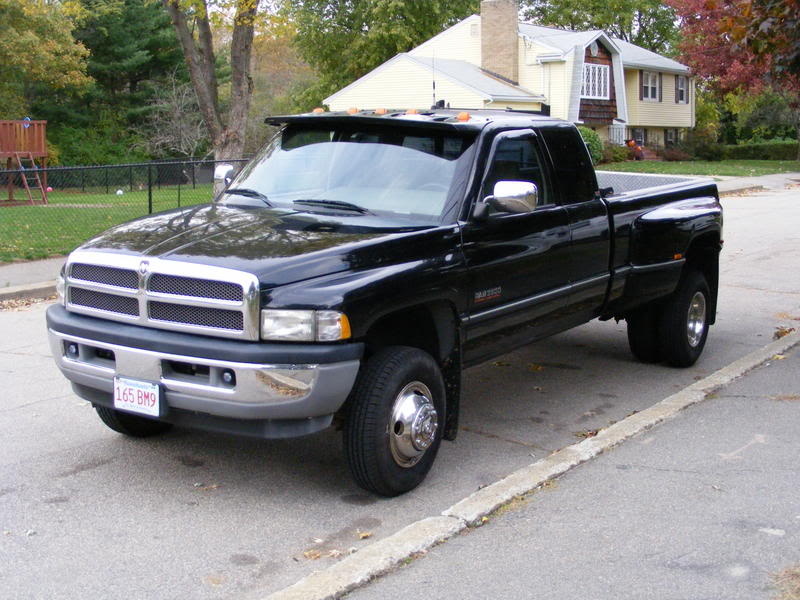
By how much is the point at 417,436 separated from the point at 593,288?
2221mm

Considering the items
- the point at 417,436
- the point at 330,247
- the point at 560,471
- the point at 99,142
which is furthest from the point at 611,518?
the point at 99,142

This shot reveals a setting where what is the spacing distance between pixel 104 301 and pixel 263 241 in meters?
0.87

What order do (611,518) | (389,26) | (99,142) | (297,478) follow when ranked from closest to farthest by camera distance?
(611,518) < (297,478) < (99,142) < (389,26)

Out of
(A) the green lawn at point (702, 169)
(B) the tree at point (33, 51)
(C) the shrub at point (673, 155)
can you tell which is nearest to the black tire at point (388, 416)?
(A) the green lawn at point (702, 169)

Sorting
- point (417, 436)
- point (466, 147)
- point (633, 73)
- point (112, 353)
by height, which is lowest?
point (417, 436)

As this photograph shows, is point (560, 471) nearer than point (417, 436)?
No

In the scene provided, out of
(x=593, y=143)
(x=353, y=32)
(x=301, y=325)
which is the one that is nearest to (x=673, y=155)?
(x=593, y=143)

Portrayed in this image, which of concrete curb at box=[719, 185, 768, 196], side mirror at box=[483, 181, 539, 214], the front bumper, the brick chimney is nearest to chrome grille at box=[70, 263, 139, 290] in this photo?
the front bumper

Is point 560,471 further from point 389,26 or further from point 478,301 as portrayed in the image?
point 389,26

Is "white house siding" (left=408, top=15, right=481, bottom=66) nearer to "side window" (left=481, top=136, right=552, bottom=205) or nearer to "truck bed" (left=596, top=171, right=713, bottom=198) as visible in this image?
"truck bed" (left=596, top=171, right=713, bottom=198)

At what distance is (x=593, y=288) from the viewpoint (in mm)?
6629

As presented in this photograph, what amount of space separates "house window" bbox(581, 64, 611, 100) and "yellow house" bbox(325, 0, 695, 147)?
0.05 m

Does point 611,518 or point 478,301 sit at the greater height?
point 478,301

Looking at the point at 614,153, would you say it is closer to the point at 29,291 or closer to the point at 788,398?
the point at 29,291
